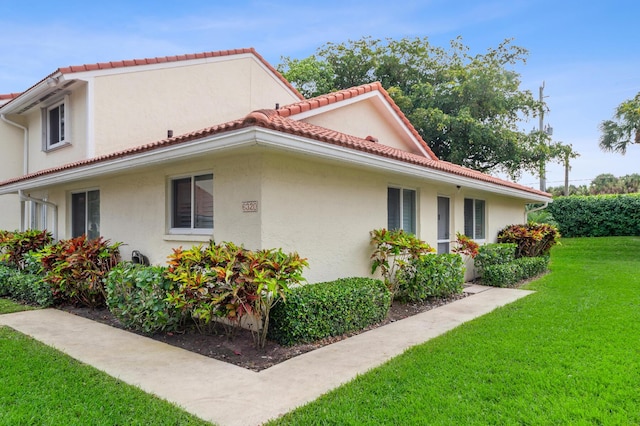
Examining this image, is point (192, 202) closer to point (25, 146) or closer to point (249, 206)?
point (249, 206)

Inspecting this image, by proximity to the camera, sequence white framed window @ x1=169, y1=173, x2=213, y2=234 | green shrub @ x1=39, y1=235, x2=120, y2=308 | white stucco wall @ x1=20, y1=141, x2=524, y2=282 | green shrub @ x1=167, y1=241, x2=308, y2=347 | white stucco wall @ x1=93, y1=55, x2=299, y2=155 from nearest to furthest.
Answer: green shrub @ x1=167, y1=241, x2=308, y2=347, white stucco wall @ x1=20, y1=141, x2=524, y2=282, white framed window @ x1=169, y1=173, x2=213, y2=234, green shrub @ x1=39, y1=235, x2=120, y2=308, white stucco wall @ x1=93, y1=55, x2=299, y2=155

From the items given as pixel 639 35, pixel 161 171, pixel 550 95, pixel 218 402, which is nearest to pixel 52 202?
pixel 161 171

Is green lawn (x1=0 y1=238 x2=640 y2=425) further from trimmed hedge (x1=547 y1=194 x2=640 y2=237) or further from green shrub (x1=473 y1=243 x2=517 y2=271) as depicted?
trimmed hedge (x1=547 y1=194 x2=640 y2=237)

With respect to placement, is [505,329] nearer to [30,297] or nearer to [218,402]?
[218,402]

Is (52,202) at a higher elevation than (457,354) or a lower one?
higher

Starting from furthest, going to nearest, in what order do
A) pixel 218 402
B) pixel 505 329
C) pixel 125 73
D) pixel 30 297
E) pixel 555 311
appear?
pixel 125 73 < pixel 30 297 < pixel 555 311 < pixel 505 329 < pixel 218 402

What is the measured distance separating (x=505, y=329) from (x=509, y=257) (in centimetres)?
634

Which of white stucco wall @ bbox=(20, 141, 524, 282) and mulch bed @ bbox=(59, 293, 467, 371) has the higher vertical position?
white stucco wall @ bbox=(20, 141, 524, 282)

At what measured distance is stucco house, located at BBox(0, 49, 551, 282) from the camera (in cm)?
645

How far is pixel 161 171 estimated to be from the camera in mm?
8094

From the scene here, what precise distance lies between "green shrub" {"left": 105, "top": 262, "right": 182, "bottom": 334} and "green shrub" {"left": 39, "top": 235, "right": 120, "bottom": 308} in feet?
3.87

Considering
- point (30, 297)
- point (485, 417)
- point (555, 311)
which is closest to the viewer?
point (485, 417)

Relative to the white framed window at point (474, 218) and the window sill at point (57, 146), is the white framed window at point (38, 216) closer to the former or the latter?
the window sill at point (57, 146)

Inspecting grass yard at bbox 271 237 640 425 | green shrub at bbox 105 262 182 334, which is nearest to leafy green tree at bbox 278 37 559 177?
grass yard at bbox 271 237 640 425
